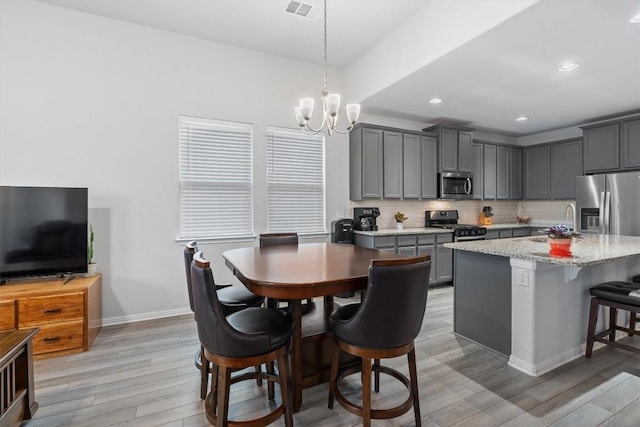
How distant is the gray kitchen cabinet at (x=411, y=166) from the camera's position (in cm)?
494

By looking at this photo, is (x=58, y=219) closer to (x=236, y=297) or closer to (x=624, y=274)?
(x=236, y=297)

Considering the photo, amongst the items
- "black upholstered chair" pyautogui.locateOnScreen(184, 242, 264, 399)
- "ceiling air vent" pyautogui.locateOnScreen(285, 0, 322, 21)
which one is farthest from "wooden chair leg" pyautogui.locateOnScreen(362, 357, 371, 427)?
"ceiling air vent" pyautogui.locateOnScreen(285, 0, 322, 21)

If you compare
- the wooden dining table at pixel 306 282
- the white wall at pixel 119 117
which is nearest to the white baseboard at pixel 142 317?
the white wall at pixel 119 117

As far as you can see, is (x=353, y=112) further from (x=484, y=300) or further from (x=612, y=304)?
(x=612, y=304)

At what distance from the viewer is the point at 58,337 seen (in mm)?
2652

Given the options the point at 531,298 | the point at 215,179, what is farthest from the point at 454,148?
the point at 215,179

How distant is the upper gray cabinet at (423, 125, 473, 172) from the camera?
5.20 metres

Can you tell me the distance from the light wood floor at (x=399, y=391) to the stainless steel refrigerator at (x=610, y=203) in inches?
95.0

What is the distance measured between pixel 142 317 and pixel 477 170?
5.83m

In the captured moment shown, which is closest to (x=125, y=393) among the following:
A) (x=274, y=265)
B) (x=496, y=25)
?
(x=274, y=265)

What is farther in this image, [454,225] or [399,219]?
[454,225]

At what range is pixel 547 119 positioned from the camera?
5215 mm

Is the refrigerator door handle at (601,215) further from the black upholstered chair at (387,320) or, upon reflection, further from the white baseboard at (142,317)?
the white baseboard at (142,317)

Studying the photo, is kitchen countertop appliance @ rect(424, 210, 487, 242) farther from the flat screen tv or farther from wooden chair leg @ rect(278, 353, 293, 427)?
the flat screen tv
